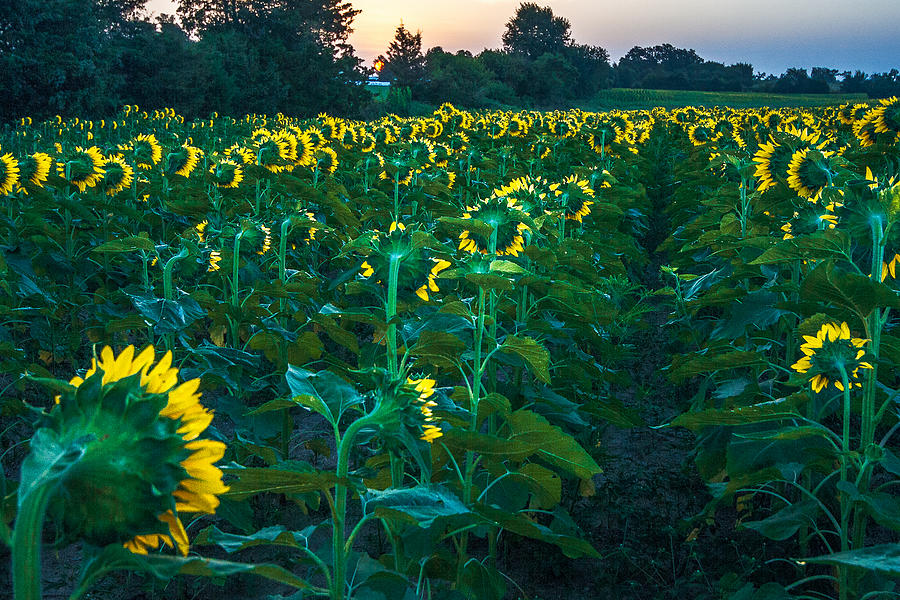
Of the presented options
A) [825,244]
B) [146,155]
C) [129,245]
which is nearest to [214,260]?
[129,245]

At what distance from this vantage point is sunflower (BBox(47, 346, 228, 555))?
84cm

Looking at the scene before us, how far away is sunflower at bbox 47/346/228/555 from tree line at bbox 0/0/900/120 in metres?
31.3

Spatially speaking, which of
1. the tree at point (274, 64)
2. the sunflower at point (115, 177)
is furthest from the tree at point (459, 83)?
the sunflower at point (115, 177)

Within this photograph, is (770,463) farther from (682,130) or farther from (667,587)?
(682,130)

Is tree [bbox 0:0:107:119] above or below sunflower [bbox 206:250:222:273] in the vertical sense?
above

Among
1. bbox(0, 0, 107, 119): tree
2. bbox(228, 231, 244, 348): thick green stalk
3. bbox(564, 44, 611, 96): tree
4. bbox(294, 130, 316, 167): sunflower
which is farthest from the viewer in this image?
bbox(564, 44, 611, 96): tree

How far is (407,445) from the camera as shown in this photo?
1.58m

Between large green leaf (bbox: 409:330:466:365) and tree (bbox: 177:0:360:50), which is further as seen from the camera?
tree (bbox: 177:0:360:50)

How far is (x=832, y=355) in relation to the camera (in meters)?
2.31

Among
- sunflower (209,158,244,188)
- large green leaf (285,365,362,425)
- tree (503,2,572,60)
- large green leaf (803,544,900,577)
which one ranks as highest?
tree (503,2,572,60)

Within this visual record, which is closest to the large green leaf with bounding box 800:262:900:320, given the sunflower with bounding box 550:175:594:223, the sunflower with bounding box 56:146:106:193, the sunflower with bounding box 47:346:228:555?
the sunflower with bounding box 47:346:228:555

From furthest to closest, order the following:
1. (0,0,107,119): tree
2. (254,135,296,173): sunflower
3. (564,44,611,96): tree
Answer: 1. (564,44,611,96): tree
2. (0,0,107,119): tree
3. (254,135,296,173): sunflower

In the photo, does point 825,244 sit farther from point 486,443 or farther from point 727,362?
point 486,443

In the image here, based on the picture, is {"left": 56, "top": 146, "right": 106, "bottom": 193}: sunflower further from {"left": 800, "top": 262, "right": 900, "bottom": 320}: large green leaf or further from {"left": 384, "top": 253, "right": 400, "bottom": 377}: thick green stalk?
{"left": 800, "top": 262, "right": 900, "bottom": 320}: large green leaf
